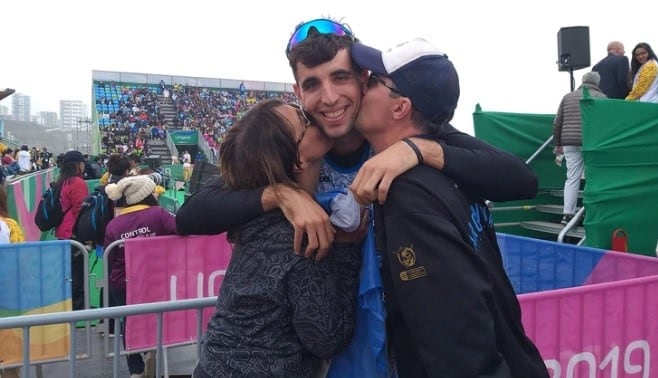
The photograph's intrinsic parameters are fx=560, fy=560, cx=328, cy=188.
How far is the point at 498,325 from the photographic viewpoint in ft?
4.35

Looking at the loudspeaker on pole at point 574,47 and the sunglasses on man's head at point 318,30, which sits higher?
the loudspeaker on pole at point 574,47

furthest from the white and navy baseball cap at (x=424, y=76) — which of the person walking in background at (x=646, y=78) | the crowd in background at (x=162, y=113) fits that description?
the crowd in background at (x=162, y=113)

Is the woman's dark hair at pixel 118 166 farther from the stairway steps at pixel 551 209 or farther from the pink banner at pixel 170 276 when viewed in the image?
the stairway steps at pixel 551 209

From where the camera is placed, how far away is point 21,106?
154500 mm

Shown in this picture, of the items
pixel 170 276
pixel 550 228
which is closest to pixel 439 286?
pixel 170 276

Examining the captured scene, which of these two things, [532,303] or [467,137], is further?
[532,303]

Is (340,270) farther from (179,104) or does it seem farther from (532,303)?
(179,104)

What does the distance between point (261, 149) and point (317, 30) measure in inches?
16.9

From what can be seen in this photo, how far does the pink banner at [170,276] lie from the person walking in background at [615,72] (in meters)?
6.28

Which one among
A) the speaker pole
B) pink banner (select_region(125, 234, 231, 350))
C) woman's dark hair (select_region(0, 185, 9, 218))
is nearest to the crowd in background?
the speaker pole

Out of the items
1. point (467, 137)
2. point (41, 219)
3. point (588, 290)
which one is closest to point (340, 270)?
point (467, 137)

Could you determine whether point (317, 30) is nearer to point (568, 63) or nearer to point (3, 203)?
point (3, 203)

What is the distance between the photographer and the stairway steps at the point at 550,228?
21.0 feet

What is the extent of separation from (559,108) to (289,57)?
581 cm
